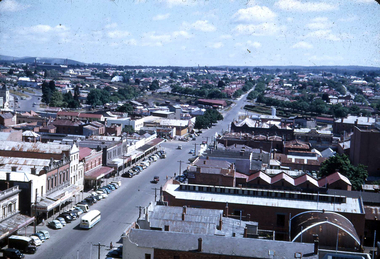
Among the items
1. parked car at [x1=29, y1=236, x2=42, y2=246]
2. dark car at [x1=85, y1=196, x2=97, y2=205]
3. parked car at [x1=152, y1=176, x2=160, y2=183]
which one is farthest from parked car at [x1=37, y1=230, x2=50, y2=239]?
parked car at [x1=152, y1=176, x2=160, y2=183]

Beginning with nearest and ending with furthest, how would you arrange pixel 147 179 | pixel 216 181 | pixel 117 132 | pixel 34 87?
pixel 216 181 < pixel 147 179 < pixel 117 132 < pixel 34 87

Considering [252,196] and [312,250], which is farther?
[252,196]

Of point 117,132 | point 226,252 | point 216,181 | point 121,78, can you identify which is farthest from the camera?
point 121,78

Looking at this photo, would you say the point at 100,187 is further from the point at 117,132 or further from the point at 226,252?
the point at 117,132

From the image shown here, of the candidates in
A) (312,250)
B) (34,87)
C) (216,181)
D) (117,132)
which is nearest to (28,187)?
(216,181)

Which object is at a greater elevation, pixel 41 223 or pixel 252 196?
pixel 252 196

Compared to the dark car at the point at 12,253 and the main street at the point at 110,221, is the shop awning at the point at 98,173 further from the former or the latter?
the dark car at the point at 12,253
